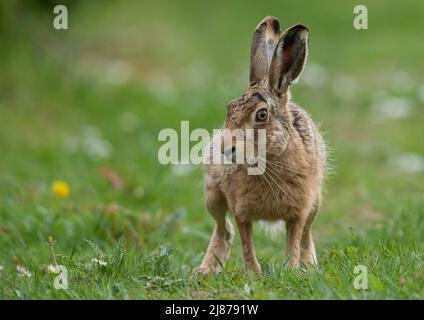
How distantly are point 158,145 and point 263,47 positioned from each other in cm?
523

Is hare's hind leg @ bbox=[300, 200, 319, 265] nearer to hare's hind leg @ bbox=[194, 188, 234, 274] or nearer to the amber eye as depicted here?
hare's hind leg @ bbox=[194, 188, 234, 274]

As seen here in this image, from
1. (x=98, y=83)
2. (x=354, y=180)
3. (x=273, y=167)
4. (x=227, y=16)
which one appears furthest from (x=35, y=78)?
(x=227, y=16)

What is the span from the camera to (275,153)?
6.00m

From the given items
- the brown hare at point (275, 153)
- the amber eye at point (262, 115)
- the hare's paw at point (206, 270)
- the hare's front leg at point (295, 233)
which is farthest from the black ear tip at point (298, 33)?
the hare's paw at point (206, 270)

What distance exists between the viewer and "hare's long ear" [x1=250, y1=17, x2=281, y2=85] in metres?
6.20

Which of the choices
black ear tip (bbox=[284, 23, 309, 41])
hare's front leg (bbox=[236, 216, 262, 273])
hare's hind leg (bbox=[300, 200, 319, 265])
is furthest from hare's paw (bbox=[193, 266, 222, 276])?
black ear tip (bbox=[284, 23, 309, 41])

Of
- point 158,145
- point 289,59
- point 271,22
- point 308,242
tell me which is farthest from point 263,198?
point 158,145

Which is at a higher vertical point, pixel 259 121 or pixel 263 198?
pixel 259 121

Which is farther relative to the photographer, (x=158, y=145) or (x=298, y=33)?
(x=158, y=145)

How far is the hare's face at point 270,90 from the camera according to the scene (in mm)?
5867

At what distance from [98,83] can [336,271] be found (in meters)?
9.85

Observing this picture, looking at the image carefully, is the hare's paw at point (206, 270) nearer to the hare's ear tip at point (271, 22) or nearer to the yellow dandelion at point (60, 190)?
the hare's ear tip at point (271, 22)

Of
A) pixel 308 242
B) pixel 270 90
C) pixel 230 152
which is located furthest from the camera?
pixel 308 242

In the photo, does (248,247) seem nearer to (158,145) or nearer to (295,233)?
(295,233)
